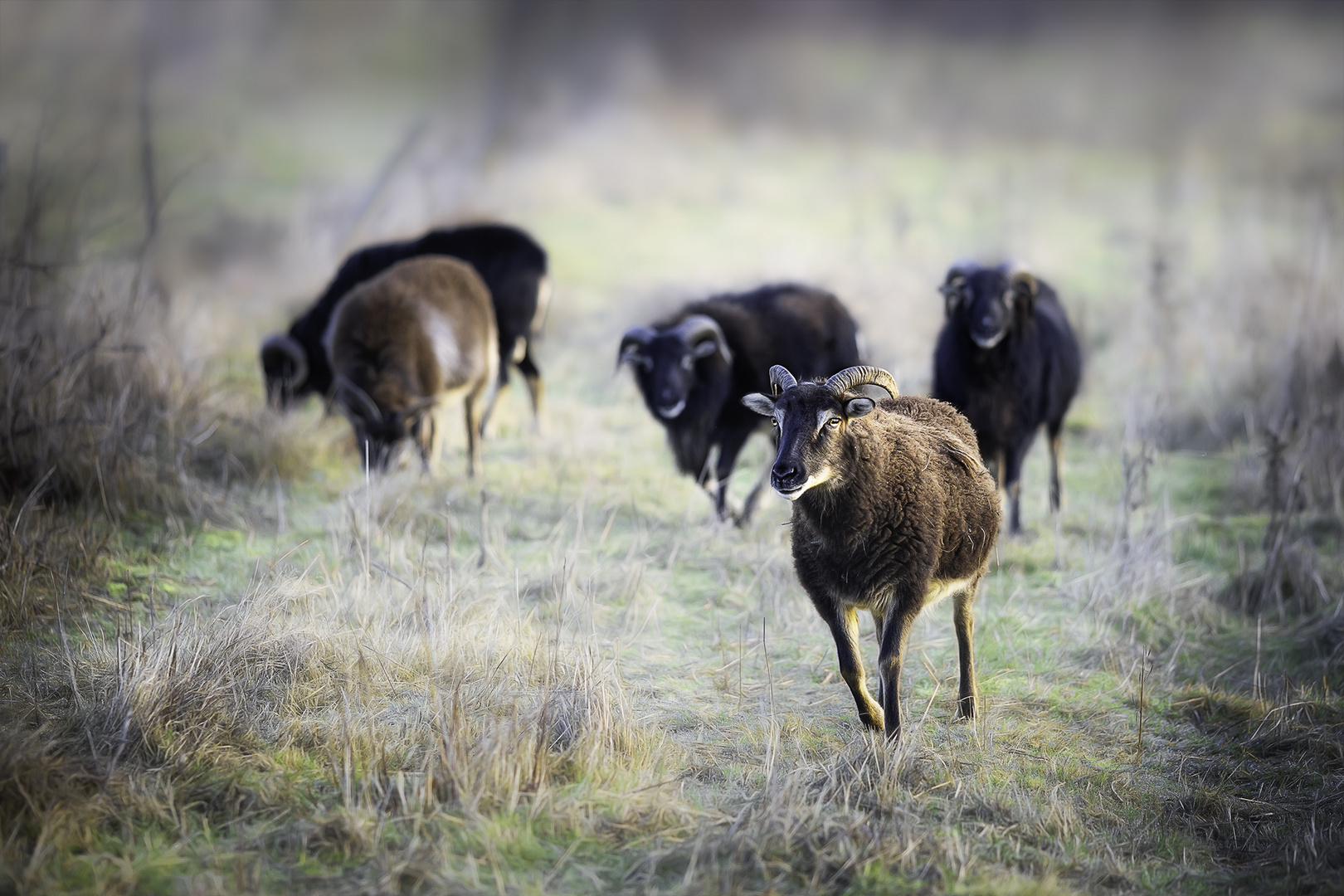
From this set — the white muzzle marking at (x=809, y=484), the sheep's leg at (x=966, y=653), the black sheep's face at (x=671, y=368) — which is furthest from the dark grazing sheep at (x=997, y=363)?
the white muzzle marking at (x=809, y=484)

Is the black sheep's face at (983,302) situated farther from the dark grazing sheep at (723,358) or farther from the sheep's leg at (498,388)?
the sheep's leg at (498,388)

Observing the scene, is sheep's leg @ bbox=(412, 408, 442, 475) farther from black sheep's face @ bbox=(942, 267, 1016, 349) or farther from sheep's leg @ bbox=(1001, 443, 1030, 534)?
sheep's leg @ bbox=(1001, 443, 1030, 534)

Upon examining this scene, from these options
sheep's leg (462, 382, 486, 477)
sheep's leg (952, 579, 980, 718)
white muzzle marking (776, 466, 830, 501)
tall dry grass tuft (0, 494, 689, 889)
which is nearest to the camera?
tall dry grass tuft (0, 494, 689, 889)

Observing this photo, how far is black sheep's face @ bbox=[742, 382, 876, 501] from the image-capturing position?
4.70 meters

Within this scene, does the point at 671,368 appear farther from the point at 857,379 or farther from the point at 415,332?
the point at 857,379

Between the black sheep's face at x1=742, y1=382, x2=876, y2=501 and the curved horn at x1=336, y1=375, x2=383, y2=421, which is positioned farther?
the curved horn at x1=336, y1=375, x2=383, y2=421

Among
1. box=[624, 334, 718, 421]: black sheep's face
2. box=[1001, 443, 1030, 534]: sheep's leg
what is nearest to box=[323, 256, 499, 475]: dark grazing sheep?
box=[624, 334, 718, 421]: black sheep's face

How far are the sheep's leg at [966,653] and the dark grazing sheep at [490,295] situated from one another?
276 inches

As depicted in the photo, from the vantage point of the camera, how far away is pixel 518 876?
4.14 metres

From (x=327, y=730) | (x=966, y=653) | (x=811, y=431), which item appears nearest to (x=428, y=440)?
(x=327, y=730)

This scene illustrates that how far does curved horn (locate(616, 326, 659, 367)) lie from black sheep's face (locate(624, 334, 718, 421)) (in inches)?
1.3

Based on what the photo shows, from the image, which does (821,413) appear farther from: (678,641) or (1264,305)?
(1264,305)

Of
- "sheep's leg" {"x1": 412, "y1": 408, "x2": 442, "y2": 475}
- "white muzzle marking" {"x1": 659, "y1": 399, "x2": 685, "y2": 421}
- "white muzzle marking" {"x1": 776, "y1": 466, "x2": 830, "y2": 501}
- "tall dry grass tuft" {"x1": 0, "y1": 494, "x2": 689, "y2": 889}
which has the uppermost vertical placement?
"white muzzle marking" {"x1": 776, "y1": 466, "x2": 830, "y2": 501}

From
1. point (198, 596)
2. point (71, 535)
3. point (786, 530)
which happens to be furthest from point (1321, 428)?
point (71, 535)
